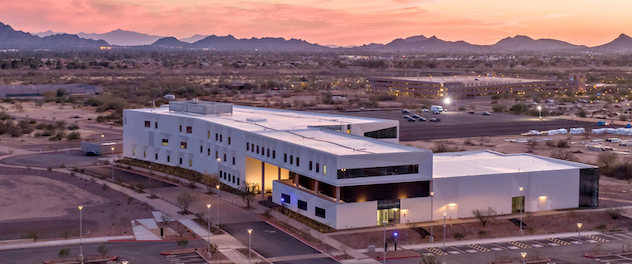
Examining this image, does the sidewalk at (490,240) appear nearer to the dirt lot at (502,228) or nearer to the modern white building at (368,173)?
the dirt lot at (502,228)

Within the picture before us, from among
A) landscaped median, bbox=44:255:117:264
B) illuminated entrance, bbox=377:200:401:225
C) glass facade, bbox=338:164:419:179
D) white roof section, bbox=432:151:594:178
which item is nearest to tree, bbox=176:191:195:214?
glass facade, bbox=338:164:419:179

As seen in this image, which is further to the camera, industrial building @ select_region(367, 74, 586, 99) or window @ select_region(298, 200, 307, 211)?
industrial building @ select_region(367, 74, 586, 99)

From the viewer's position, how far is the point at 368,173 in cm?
4062

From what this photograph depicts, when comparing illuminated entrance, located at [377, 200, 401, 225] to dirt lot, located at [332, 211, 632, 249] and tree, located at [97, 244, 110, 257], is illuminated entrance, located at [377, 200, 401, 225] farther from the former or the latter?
tree, located at [97, 244, 110, 257]

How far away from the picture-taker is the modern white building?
133ft

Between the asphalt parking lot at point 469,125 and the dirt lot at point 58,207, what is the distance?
41.0 meters

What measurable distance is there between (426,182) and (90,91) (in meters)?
112

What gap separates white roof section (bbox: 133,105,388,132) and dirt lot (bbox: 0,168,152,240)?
11.6m

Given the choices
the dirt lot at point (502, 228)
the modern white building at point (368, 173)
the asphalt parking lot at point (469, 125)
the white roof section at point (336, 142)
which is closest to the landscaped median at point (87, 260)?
the dirt lot at point (502, 228)

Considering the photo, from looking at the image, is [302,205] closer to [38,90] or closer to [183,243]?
[183,243]

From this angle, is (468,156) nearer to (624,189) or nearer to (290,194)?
(624,189)

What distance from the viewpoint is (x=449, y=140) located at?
81.5m

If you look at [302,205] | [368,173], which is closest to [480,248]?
[368,173]

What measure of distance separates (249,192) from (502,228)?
1745 cm
